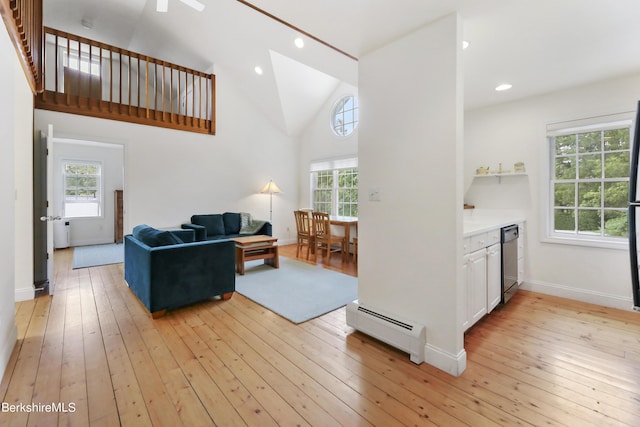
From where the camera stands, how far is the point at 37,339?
2195 millimetres

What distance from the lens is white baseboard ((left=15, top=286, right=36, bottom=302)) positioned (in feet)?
9.71

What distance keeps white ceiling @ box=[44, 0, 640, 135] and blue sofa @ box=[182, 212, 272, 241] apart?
8.71ft

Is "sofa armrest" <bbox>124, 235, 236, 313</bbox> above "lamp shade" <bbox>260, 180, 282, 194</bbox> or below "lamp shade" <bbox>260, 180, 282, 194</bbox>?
below

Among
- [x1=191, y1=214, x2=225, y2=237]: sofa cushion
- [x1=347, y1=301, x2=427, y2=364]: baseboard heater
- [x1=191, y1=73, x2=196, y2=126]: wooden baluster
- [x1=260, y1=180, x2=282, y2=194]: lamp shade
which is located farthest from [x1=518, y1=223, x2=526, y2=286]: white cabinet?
[x1=191, y1=73, x2=196, y2=126]: wooden baluster

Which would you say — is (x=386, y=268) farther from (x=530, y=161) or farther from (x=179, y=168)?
(x=179, y=168)

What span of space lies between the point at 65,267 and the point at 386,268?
5.18 m

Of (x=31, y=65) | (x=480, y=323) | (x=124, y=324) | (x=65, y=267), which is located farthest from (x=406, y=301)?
(x=65, y=267)

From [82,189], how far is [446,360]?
8160mm

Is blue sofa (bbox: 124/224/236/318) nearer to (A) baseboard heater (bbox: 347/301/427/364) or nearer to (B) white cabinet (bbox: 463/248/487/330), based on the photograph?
(A) baseboard heater (bbox: 347/301/427/364)

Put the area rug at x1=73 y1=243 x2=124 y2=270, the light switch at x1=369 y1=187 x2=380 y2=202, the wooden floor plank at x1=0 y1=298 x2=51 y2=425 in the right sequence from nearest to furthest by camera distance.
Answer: the wooden floor plank at x1=0 y1=298 x2=51 y2=425 < the light switch at x1=369 y1=187 x2=380 y2=202 < the area rug at x1=73 y1=243 x2=124 y2=270

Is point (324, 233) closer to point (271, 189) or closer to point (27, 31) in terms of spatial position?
point (271, 189)

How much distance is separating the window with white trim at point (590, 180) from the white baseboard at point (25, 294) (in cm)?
591

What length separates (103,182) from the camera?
6.78 m

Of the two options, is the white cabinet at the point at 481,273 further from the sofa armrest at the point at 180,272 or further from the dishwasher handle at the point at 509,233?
the sofa armrest at the point at 180,272
